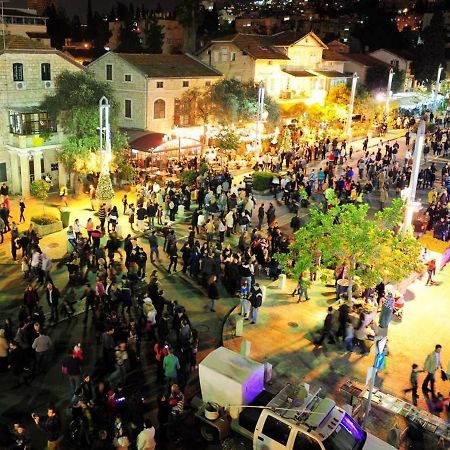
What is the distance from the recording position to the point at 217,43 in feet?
148

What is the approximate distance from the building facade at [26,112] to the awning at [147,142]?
19.7 feet

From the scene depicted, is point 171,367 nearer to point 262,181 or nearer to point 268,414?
point 268,414

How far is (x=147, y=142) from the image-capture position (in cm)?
3447

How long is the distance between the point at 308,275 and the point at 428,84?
6231cm

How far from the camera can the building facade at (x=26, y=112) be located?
27031mm

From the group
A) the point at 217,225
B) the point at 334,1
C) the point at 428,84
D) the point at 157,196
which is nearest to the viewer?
the point at 217,225

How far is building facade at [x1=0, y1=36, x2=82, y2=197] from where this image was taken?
1064 inches

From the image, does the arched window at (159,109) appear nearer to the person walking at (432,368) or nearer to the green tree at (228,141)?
the green tree at (228,141)


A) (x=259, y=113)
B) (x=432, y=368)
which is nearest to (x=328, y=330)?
(x=432, y=368)

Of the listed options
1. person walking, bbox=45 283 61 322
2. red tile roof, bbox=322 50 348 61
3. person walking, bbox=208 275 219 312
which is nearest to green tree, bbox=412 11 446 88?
red tile roof, bbox=322 50 348 61

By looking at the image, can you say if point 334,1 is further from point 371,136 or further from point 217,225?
point 217,225

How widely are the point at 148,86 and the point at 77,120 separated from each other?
982cm

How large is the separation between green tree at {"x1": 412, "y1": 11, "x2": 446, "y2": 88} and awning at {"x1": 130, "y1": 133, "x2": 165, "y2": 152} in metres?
48.4

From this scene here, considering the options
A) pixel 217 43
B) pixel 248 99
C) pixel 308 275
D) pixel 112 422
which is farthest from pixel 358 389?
pixel 217 43
